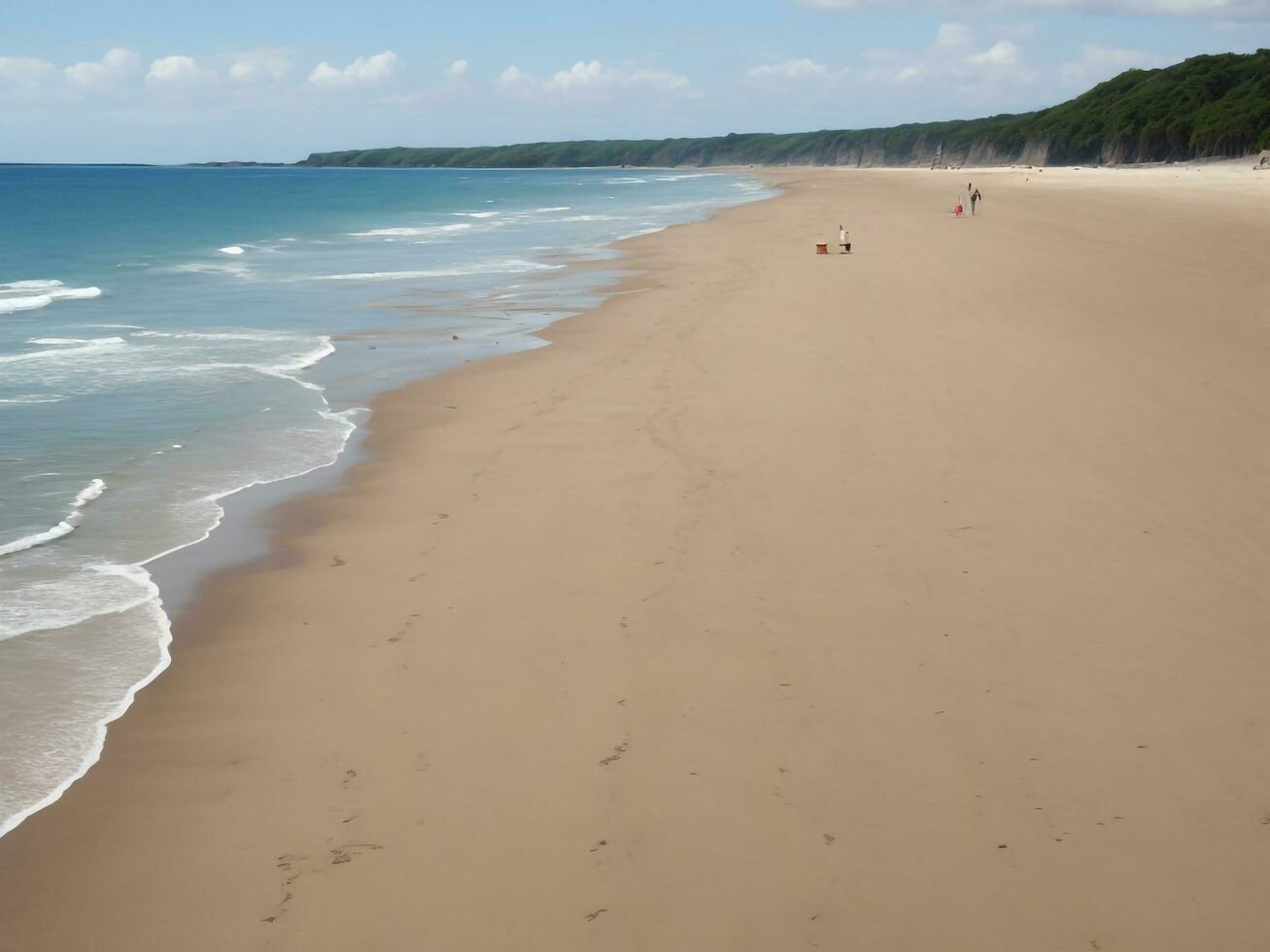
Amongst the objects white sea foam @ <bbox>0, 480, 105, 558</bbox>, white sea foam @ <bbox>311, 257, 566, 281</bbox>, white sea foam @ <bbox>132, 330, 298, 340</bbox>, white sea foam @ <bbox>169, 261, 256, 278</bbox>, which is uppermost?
white sea foam @ <bbox>0, 480, 105, 558</bbox>

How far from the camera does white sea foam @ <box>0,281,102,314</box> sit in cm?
2645

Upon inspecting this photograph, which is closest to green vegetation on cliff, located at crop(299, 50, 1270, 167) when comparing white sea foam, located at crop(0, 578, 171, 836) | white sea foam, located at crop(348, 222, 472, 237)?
white sea foam, located at crop(348, 222, 472, 237)

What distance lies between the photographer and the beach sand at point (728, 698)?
15.2 ft

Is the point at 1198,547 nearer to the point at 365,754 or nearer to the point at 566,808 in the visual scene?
the point at 566,808

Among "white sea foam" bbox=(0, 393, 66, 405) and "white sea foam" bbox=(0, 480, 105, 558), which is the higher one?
"white sea foam" bbox=(0, 480, 105, 558)

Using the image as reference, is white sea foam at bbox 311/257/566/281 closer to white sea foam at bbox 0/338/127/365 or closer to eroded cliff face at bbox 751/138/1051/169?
white sea foam at bbox 0/338/127/365

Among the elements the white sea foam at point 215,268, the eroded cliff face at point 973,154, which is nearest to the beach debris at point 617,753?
the white sea foam at point 215,268

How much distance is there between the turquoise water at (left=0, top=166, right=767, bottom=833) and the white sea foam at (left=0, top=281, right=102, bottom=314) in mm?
112

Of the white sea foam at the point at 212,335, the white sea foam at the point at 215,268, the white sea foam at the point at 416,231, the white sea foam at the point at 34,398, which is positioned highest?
the white sea foam at the point at 34,398

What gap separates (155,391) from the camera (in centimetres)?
1533

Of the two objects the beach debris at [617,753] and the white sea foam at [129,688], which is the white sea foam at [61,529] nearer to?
the white sea foam at [129,688]

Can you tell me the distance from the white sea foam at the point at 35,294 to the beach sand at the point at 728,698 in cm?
1812

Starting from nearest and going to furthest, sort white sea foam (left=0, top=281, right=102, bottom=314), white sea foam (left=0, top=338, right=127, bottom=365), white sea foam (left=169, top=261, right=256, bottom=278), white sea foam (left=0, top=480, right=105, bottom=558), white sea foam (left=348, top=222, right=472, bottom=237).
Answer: white sea foam (left=0, top=480, right=105, bottom=558)
white sea foam (left=0, top=338, right=127, bottom=365)
white sea foam (left=0, top=281, right=102, bottom=314)
white sea foam (left=169, top=261, right=256, bottom=278)
white sea foam (left=348, top=222, right=472, bottom=237)

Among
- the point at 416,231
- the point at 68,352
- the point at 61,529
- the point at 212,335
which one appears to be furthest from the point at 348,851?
the point at 416,231
